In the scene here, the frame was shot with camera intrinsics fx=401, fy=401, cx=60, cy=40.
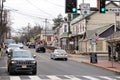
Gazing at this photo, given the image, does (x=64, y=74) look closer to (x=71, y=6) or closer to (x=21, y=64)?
(x=21, y=64)

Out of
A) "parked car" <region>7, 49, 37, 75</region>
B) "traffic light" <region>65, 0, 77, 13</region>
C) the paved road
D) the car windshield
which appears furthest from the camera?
"traffic light" <region>65, 0, 77, 13</region>

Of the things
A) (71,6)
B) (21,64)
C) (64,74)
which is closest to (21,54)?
(21,64)

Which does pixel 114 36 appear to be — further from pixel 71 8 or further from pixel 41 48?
pixel 41 48

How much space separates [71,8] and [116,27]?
37.6 metres

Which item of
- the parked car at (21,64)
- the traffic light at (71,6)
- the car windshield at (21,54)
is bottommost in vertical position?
the parked car at (21,64)

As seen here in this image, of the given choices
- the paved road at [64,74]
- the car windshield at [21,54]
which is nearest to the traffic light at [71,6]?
the paved road at [64,74]

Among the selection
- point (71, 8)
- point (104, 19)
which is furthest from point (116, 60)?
point (104, 19)

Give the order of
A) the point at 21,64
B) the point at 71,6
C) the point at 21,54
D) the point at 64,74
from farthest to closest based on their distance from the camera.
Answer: the point at 71,6, the point at 64,74, the point at 21,54, the point at 21,64

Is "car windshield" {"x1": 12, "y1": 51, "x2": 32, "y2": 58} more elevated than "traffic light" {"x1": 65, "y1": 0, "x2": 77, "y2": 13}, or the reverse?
"traffic light" {"x1": 65, "y1": 0, "x2": 77, "y2": 13}

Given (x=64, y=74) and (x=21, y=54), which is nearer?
(x=21, y=54)

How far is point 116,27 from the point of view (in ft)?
219

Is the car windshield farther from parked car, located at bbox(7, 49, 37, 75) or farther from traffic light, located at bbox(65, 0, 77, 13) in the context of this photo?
traffic light, located at bbox(65, 0, 77, 13)

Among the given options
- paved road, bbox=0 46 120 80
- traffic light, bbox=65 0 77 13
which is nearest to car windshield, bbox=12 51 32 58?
paved road, bbox=0 46 120 80

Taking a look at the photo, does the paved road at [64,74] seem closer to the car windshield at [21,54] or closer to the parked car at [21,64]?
the parked car at [21,64]
